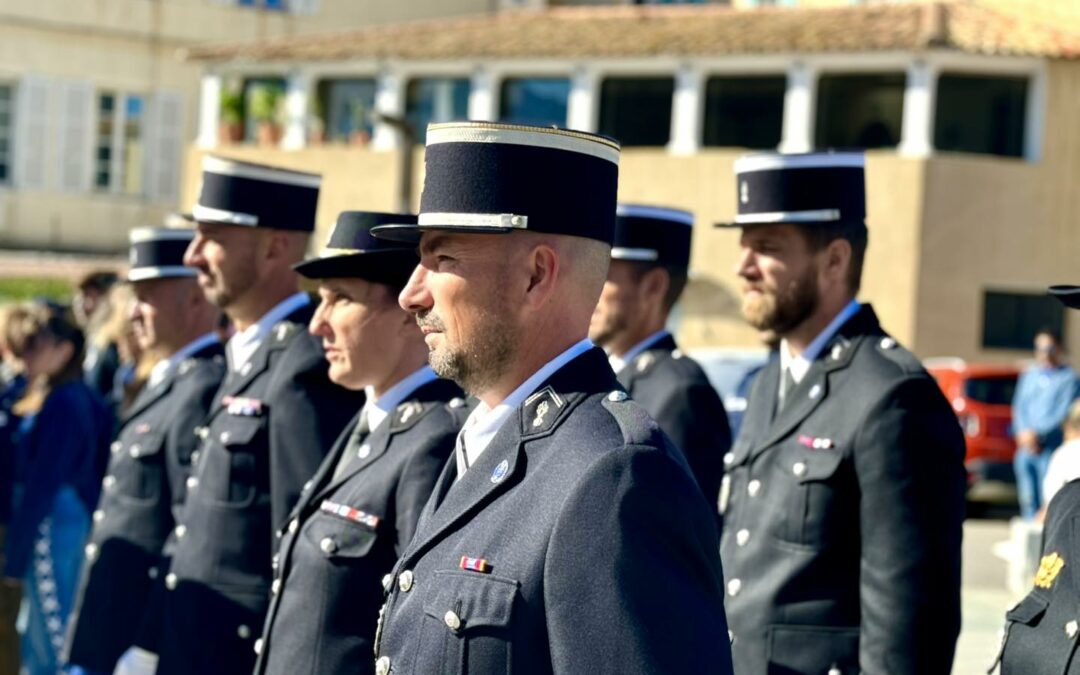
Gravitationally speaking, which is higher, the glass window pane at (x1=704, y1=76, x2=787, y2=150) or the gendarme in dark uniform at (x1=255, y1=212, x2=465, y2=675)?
the glass window pane at (x1=704, y1=76, x2=787, y2=150)

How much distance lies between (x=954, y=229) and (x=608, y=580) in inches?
1081

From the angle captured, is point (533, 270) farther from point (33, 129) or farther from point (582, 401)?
point (33, 129)

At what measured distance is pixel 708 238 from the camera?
3134 centimetres

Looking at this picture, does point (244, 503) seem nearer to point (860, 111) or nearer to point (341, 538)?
point (341, 538)

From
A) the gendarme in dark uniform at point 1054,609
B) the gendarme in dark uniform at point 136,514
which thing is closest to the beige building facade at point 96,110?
the gendarme in dark uniform at point 136,514

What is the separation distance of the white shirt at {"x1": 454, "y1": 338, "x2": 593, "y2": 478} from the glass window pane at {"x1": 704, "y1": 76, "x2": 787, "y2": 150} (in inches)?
1117

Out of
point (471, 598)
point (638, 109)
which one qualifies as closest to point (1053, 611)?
point (471, 598)

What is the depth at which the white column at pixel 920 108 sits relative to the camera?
29469mm

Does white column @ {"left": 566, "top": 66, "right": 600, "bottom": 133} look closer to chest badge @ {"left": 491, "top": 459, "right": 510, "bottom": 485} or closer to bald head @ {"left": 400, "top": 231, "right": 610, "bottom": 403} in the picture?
bald head @ {"left": 400, "top": 231, "right": 610, "bottom": 403}

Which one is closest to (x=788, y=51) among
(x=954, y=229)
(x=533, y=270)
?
(x=954, y=229)

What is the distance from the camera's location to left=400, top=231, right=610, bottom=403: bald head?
10.8ft

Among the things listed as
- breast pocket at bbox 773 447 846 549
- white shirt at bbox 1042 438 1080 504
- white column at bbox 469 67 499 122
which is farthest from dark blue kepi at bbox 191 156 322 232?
white column at bbox 469 67 499 122

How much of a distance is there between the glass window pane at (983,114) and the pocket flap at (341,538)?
2651 centimetres

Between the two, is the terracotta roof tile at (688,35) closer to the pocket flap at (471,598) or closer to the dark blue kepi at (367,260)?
the dark blue kepi at (367,260)
